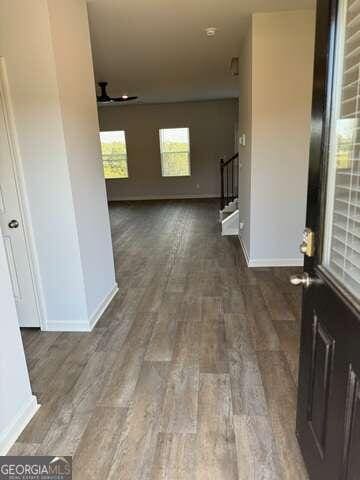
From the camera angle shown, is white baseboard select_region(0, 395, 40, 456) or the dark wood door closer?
the dark wood door

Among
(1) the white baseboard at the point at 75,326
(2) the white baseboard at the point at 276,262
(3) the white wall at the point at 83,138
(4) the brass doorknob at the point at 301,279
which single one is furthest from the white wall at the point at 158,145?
(4) the brass doorknob at the point at 301,279

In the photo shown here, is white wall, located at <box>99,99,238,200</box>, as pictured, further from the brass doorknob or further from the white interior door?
the brass doorknob

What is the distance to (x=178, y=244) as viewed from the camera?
531 centimetres

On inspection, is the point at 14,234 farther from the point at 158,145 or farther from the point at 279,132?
the point at 158,145

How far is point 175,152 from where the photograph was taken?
391 inches

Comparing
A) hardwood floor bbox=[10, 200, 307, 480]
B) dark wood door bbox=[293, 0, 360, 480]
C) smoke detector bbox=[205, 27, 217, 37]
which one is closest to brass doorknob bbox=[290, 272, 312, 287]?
dark wood door bbox=[293, 0, 360, 480]

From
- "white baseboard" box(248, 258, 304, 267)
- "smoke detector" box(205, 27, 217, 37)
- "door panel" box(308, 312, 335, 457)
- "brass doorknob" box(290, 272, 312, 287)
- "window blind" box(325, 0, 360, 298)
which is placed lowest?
"white baseboard" box(248, 258, 304, 267)

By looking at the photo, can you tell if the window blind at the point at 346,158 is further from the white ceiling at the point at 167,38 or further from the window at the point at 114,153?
the window at the point at 114,153

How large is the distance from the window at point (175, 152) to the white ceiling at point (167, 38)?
2.99m

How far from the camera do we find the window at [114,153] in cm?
990

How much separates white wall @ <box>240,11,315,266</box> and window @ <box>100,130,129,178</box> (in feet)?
20.8

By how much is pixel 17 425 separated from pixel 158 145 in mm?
8863

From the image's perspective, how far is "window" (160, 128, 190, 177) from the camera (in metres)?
9.80

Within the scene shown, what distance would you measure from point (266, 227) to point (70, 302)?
7.69 feet
